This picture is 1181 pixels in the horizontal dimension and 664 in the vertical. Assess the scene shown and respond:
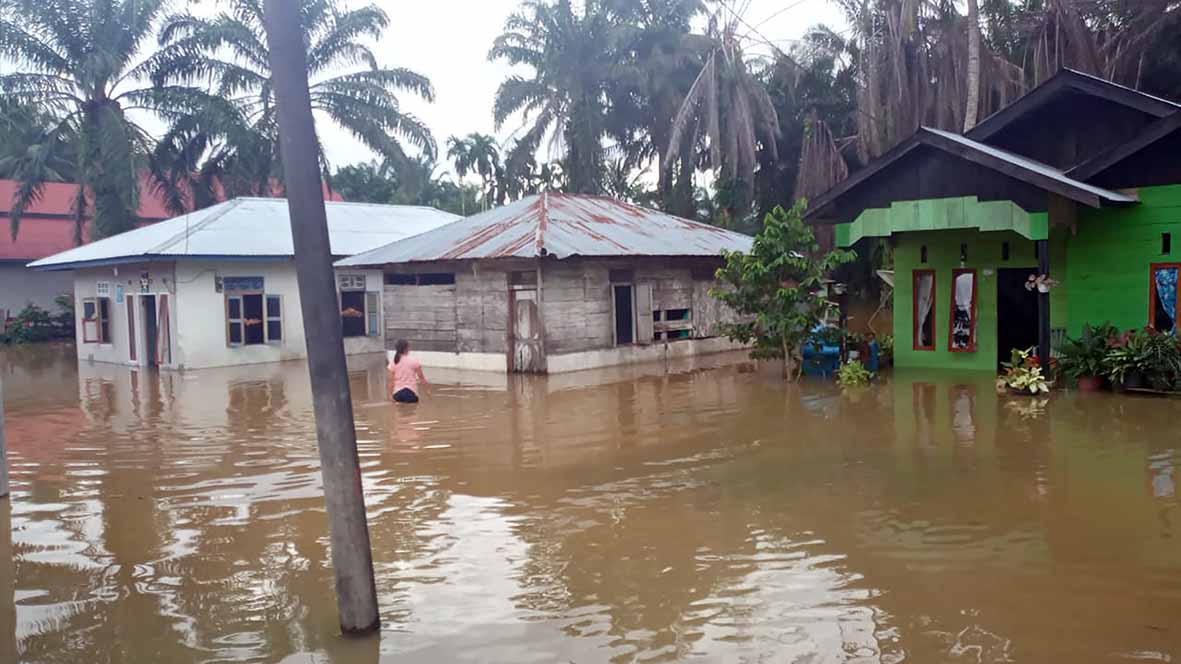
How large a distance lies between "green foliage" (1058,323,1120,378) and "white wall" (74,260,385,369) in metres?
16.4

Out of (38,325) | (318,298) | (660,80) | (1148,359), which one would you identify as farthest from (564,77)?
(318,298)

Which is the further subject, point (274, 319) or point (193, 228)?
point (274, 319)

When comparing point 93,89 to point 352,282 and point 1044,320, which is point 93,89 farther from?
point 1044,320

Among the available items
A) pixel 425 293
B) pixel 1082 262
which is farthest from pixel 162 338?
pixel 1082 262

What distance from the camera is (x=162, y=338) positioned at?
2450cm

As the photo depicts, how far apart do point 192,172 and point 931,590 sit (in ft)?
113

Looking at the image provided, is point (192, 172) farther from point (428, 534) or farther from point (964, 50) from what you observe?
point (428, 534)

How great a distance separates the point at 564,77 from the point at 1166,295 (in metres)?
25.1

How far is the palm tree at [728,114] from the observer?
32.2 m

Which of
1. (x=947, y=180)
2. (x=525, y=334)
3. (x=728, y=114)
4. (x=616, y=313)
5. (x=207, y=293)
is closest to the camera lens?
(x=947, y=180)

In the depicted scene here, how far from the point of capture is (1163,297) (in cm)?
1605

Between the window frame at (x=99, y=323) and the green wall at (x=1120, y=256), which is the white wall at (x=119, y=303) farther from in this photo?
the green wall at (x=1120, y=256)

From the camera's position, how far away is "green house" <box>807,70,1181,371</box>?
626 inches

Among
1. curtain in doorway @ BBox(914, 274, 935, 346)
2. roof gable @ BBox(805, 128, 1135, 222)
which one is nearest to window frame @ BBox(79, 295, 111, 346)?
roof gable @ BBox(805, 128, 1135, 222)
